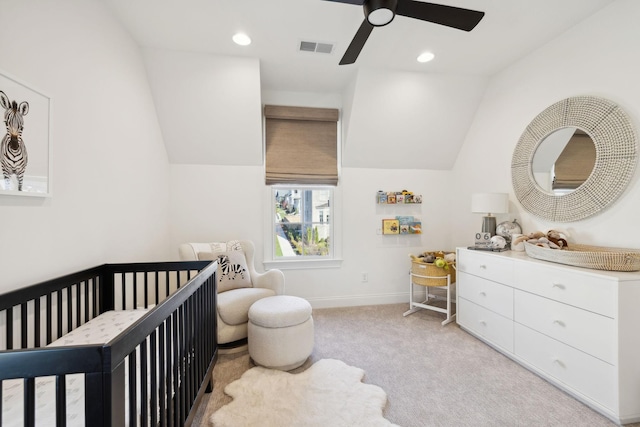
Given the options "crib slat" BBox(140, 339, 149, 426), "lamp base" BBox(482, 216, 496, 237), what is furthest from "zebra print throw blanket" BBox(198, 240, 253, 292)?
"lamp base" BBox(482, 216, 496, 237)

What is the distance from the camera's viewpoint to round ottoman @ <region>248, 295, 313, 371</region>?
2.00 meters

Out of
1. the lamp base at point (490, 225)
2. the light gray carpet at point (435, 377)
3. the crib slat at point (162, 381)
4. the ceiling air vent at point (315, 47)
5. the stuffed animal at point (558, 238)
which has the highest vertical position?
the ceiling air vent at point (315, 47)

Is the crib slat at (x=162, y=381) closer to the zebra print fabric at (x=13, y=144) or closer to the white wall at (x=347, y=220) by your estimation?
the zebra print fabric at (x=13, y=144)

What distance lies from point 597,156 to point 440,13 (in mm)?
1554

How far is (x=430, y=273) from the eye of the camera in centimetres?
298

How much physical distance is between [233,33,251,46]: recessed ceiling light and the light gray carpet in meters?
2.56

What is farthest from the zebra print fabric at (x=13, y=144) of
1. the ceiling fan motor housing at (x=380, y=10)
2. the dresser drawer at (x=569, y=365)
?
the dresser drawer at (x=569, y=365)

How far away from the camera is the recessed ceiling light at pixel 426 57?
259cm

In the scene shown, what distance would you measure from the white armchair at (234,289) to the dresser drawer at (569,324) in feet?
6.41

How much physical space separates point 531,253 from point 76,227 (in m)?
3.10

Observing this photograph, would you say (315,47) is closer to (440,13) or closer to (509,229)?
(440,13)

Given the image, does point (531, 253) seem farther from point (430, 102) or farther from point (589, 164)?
point (430, 102)

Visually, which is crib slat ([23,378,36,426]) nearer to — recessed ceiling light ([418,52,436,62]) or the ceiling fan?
the ceiling fan

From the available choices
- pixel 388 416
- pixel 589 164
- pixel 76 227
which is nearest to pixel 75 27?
pixel 76 227
